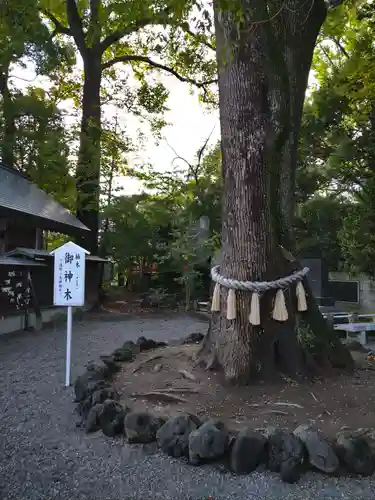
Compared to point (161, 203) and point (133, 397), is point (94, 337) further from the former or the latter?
point (161, 203)

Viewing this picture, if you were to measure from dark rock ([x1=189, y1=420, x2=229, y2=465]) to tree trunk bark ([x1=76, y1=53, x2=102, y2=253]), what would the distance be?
40.9 feet

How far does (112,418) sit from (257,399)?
1.40 m

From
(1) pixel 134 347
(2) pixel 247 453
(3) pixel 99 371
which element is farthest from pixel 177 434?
(1) pixel 134 347

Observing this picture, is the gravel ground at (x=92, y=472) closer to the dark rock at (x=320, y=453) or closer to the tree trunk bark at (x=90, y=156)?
the dark rock at (x=320, y=453)

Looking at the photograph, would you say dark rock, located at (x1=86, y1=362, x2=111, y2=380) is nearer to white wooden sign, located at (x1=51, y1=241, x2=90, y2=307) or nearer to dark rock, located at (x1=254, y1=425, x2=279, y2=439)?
white wooden sign, located at (x1=51, y1=241, x2=90, y2=307)

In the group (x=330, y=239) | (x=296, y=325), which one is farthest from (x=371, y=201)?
(x=296, y=325)

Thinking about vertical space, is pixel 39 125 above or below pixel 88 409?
above

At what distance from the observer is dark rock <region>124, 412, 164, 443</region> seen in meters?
3.41

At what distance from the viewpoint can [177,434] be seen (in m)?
3.29

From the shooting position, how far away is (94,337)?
9.20m

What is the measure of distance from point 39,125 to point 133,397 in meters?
13.2

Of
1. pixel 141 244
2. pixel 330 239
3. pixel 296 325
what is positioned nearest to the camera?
pixel 296 325

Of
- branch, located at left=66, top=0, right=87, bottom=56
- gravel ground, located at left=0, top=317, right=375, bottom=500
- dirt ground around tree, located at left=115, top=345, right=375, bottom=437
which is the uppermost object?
branch, located at left=66, top=0, right=87, bottom=56

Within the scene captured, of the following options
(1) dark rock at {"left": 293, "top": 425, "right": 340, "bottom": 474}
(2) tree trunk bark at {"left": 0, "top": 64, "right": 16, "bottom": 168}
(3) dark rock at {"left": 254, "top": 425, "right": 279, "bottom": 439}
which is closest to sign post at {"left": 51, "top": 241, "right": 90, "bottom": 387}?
(3) dark rock at {"left": 254, "top": 425, "right": 279, "bottom": 439}
